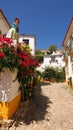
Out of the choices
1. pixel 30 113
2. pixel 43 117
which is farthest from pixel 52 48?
pixel 43 117

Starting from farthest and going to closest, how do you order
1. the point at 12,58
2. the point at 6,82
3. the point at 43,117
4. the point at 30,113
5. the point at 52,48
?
the point at 52,48 → the point at 30,113 → the point at 43,117 → the point at 6,82 → the point at 12,58

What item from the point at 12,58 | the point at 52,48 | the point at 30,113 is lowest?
the point at 30,113

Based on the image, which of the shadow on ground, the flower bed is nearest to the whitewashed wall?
the flower bed

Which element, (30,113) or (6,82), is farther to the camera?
(30,113)

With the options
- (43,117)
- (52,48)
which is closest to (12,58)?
(43,117)

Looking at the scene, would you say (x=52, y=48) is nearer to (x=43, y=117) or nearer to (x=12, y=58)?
(x=43, y=117)

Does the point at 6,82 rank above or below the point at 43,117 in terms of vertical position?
above

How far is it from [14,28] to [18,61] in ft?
9.86

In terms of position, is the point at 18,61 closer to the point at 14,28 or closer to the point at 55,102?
the point at 14,28

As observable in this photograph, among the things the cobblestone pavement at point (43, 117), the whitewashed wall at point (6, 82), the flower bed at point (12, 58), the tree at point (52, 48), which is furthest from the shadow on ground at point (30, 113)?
the tree at point (52, 48)

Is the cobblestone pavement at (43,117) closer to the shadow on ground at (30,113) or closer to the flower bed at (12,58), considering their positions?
the shadow on ground at (30,113)

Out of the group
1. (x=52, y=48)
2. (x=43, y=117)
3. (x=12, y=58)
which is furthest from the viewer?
(x=52, y=48)

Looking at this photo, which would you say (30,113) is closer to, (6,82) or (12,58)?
(6,82)

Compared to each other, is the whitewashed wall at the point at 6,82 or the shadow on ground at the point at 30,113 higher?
the whitewashed wall at the point at 6,82
